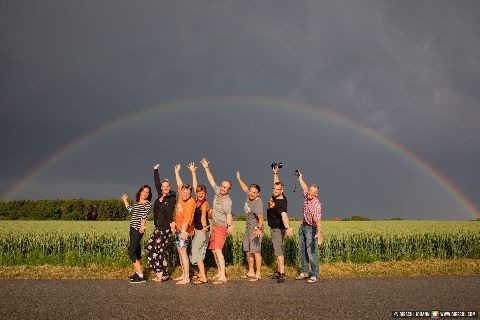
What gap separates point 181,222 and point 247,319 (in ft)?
14.2

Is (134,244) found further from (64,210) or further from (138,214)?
(64,210)

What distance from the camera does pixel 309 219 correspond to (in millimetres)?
11617

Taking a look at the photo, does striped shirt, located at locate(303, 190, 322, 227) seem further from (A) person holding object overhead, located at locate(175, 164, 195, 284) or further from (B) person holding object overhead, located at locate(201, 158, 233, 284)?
(A) person holding object overhead, located at locate(175, 164, 195, 284)

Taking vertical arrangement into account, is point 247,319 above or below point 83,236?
below

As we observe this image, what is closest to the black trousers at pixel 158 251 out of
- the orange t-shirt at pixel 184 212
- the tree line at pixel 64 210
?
the orange t-shirt at pixel 184 212

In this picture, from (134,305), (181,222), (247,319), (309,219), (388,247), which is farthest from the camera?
(388,247)

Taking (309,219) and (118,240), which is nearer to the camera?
(309,219)

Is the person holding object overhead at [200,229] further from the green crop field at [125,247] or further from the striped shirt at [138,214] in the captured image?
the green crop field at [125,247]

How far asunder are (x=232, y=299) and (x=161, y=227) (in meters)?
3.62

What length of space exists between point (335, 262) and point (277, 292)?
6631 mm

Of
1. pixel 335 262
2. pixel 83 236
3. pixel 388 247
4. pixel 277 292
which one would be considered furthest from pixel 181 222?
pixel 388 247

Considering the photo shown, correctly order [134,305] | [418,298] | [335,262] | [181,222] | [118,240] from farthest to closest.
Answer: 1. [335,262]
2. [118,240]
3. [181,222]
4. [418,298]
5. [134,305]

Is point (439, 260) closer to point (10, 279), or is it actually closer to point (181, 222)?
point (181, 222)

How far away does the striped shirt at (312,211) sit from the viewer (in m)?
11.5
